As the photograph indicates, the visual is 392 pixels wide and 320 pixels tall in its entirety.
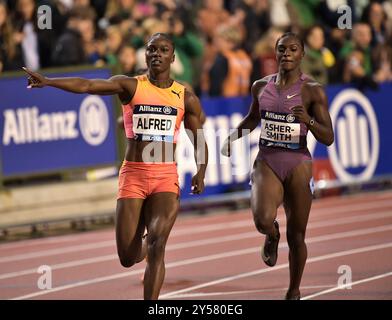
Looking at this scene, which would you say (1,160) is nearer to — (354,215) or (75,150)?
(75,150)

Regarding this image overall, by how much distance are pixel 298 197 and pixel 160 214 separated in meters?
1.26

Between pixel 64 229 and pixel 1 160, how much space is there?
1.51 metres

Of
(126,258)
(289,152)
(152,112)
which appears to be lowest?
(126,258)

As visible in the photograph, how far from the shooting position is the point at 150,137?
917 centimetres

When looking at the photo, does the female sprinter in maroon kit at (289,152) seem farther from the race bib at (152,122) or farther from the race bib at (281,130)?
the race bib at (152,122)

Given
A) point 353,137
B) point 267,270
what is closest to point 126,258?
point 267,270

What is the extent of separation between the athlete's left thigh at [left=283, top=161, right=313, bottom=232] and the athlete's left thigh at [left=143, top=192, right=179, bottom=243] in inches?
40.3

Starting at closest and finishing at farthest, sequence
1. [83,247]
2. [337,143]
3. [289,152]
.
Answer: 1. [289,152]
2. [83,247]
3. [337,143]

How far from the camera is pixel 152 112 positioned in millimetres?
9148

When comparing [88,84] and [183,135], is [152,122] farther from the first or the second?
[183,135]

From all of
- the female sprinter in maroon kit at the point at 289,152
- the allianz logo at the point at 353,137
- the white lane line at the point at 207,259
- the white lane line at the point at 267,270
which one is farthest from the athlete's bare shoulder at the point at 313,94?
the allianz logo at the point at 353,137

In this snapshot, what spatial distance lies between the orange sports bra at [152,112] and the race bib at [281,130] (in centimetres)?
86

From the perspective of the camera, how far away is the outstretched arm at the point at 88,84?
27.7 ft
